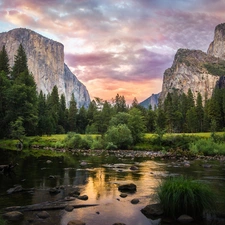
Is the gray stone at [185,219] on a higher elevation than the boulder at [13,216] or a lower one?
higher

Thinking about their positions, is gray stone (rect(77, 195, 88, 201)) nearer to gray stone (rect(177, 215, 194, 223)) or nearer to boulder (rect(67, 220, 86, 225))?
boulder (rect(67, 220, 86, 225))

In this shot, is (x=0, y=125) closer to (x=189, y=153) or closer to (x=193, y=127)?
(x=189, y=153)

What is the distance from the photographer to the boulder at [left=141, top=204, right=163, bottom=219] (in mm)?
11742

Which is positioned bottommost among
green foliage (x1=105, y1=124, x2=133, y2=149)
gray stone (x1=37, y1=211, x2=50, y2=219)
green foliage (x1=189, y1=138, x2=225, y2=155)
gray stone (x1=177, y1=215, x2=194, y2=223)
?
gray stone (x1=37, y1=211, x2=50, y2=219)

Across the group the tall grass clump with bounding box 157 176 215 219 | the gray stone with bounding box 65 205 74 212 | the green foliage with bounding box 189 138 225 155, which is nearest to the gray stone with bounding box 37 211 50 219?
the gray stone with bounding box 65 205 74 212

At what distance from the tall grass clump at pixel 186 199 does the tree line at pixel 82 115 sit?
4547cm

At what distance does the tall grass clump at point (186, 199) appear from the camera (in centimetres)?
1107

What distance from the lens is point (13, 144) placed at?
193 ft

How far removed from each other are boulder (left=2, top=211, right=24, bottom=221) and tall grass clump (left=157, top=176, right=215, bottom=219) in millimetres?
5896

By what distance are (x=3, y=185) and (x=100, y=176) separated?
7.66 m

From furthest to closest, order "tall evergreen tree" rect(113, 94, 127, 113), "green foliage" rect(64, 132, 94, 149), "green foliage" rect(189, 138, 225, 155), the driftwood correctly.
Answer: "tall evergreen tree" rect(113, 94, 127, 113)
"green foliage" rect(64, 132, 94, 149)
"green foliage" rect(189, 138, 225, 155)
the driftwood

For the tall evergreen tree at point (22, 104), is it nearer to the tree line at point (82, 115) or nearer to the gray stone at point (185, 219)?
the tree line at point (82, 115)

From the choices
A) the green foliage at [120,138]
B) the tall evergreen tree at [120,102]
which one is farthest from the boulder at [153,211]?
the tall evergreen tree at [120,102]

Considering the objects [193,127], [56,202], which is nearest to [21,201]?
[56,202]
